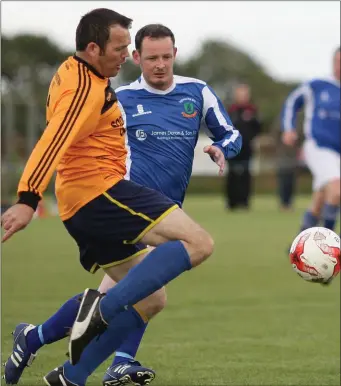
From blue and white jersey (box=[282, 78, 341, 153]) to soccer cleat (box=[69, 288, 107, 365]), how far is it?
7.54m

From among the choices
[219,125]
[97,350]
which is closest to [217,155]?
[219,125]

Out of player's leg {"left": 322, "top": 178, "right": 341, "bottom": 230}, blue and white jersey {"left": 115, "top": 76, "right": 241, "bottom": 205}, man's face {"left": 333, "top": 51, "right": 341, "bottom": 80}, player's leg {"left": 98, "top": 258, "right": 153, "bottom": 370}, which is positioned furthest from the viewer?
player's leg {"left": 322, "top": 178, "right": 341, "bottom": 230}

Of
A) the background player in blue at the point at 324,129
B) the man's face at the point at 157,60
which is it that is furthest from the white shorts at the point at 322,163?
the man's face at the point at 157,60

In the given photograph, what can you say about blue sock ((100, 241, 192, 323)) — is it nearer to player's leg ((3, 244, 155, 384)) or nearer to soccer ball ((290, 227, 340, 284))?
player's leg ((3, 244, 155, 384))

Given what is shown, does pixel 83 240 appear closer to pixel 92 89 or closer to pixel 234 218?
pixel 92 89

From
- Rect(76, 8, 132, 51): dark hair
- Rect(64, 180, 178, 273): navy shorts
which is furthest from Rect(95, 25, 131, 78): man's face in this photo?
Rect(64, 180, 178, 273): navy shorts

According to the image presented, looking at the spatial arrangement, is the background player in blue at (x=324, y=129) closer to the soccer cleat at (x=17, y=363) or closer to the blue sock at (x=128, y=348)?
the blue sock at (x=128, y=348)

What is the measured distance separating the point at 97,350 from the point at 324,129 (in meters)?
7.52

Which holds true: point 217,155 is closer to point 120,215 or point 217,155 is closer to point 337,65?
point 120,215

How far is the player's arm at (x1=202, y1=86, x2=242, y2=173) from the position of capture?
21.0ft

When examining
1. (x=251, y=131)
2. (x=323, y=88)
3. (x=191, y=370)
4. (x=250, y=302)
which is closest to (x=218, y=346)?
(x=191, y=370)

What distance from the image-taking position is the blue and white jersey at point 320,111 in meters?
12.8

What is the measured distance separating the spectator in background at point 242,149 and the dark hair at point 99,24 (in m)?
17.7

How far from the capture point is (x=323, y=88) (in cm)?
1284
